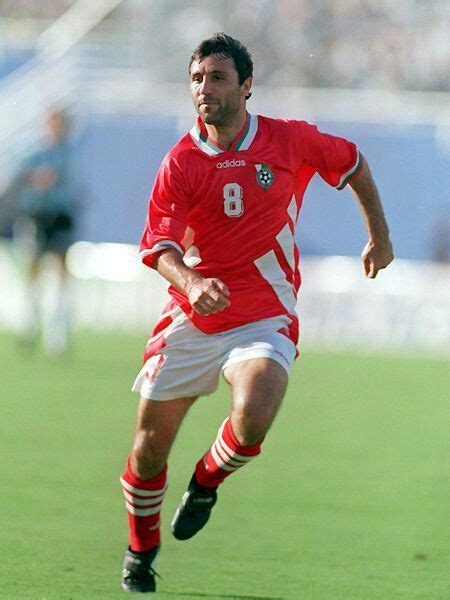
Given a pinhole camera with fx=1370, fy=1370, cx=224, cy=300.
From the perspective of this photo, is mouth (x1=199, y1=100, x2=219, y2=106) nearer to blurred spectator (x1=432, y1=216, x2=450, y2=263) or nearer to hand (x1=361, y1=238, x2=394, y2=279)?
hand (x1=361, y1=238, x2=394, y2=279)

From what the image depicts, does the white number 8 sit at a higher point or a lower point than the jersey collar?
lower

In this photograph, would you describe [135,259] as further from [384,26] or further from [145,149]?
[384,26]

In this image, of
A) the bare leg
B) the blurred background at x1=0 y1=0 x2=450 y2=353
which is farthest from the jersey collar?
the blurred background at x1=0 y1=0 x2=450 y2=353

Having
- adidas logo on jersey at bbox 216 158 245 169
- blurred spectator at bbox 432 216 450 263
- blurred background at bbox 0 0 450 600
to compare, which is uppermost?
adidas logo on jersey at bbox 216 158 245 169

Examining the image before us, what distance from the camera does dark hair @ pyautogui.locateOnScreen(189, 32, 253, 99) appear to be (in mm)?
5219

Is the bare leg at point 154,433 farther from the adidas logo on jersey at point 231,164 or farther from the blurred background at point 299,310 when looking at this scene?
the adidas logo on jersey at point 231,164

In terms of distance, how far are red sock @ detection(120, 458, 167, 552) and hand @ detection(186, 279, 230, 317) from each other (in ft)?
2.99

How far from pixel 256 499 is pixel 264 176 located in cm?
255

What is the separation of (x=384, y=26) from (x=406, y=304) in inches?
312

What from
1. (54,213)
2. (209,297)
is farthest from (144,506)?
(54,213)

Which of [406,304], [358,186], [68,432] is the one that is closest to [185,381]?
[358,186]

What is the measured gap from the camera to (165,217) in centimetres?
515

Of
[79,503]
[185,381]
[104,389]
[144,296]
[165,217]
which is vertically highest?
[165,217]

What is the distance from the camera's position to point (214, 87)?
5172 millimetres
